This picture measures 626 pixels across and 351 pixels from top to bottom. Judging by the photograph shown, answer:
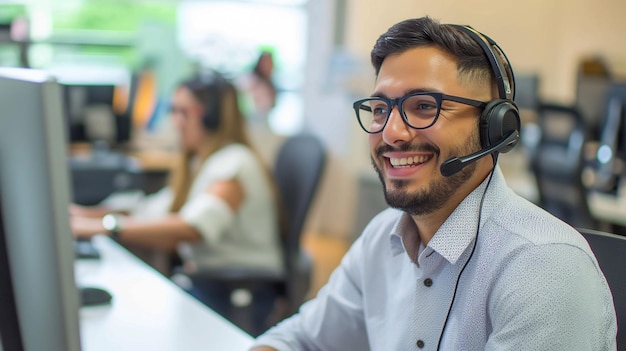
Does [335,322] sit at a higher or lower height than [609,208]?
higher

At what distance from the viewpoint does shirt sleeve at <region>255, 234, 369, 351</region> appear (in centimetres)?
118

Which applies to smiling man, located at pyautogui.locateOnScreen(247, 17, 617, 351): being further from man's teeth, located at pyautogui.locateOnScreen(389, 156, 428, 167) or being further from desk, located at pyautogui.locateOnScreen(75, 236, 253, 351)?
desk, located at pyautogui.locateOnScreen(75, 236, 253, 351)

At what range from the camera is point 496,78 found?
933 millimetres

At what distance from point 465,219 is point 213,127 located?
152 centimetres

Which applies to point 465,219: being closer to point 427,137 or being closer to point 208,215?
point 427,137

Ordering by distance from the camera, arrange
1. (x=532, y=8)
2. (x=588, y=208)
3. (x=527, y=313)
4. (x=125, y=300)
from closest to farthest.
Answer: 1. (x=527, y=313)
2. (x=125, y=300)
3. (x=588, y=208)
4. (x=532, y=8)

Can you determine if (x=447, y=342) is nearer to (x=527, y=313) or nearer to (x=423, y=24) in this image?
(x=527, y=313)

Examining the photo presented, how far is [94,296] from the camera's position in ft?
5.23

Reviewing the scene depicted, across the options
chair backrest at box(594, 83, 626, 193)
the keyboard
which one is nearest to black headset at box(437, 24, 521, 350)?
the keyboard

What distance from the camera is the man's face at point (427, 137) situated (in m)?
0.92

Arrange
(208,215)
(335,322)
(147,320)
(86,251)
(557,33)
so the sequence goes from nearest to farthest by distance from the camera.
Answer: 1. (335,322)
2. (147,320)
3. (86,251)
4. (208,215)
5. (557,33)

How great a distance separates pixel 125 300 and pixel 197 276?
21.9 inches

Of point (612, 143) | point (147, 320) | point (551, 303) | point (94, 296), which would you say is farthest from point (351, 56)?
point (551, 303)

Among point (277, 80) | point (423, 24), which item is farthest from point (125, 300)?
point (277, 80)
